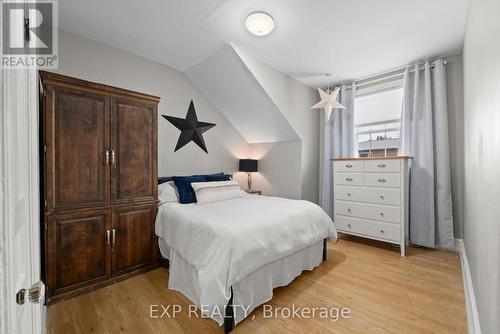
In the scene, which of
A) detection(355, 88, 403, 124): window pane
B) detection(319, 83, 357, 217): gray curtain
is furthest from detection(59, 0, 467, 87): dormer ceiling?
detection(319, 83, 357, 217): gray curtain

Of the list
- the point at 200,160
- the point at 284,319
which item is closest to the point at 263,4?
the point at 200,160

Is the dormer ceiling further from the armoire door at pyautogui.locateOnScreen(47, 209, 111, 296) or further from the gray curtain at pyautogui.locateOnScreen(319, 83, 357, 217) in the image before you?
the armoire door at pyautogui.locateOnScreen(47, 209, 111, 296)

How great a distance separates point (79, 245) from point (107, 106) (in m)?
1.30

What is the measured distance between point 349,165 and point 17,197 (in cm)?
339

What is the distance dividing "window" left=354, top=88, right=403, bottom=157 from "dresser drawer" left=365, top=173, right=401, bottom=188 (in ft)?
2.40

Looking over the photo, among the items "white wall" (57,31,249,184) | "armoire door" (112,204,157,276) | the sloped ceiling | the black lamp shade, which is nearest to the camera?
"armoire door" (112,204,157,276)

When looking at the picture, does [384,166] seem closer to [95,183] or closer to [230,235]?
[230,235]

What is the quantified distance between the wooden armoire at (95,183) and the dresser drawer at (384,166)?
9.21ft

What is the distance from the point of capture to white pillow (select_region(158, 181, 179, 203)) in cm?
259

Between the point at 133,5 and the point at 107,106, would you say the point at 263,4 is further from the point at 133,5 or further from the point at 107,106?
the point at 107,106

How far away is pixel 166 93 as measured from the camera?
3.20m

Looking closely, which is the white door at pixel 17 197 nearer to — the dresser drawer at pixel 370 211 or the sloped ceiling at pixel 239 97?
the sloped ceiling at pixel 239 97

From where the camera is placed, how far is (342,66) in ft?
10.5

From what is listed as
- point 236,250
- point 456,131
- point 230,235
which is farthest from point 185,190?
point 456,131
